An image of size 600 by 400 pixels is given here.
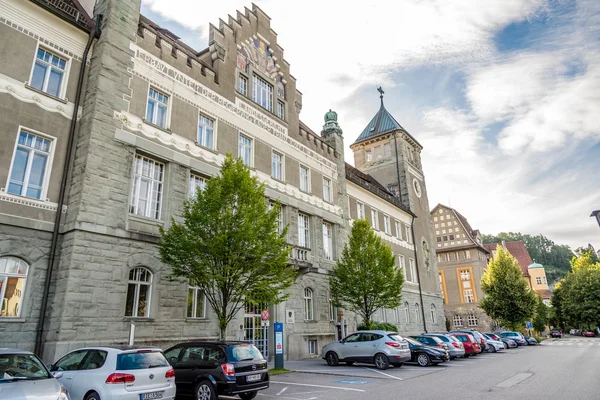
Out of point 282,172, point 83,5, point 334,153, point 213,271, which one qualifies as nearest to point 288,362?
point 213,271

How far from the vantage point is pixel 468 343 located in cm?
2384

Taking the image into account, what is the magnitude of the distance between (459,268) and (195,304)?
179ft

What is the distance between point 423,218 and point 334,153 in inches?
763

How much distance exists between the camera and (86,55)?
1488 cm

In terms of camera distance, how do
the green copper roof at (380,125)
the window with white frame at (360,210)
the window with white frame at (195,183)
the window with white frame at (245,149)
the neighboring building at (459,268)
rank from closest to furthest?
1. the window with white frame at (195,183)
2. the window with white frame at (245,149)
3. the window with white frame at (360,210)
4. the green copper roof at (380,125)
5. the neighboring building at (459,268)

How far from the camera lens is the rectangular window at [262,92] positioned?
74.2ft

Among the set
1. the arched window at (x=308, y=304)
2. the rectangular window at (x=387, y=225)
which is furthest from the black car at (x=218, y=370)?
the rectangular window at (x=387, y=225)

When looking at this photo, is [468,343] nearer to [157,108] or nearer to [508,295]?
[157,108]

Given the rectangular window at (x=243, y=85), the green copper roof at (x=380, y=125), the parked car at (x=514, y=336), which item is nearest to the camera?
the rectangular window at (x=243, y=85)

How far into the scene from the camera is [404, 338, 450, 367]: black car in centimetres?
1820

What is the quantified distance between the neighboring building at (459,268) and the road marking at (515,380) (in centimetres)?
4387

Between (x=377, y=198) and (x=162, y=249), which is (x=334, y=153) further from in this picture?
(x=162, y=249)

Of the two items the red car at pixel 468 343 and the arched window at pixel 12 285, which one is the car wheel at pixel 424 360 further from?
the arched window at pixel 12 285

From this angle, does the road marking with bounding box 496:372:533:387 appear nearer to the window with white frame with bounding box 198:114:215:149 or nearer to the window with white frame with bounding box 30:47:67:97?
the window with white frame with bounding box 198:114:215:149
